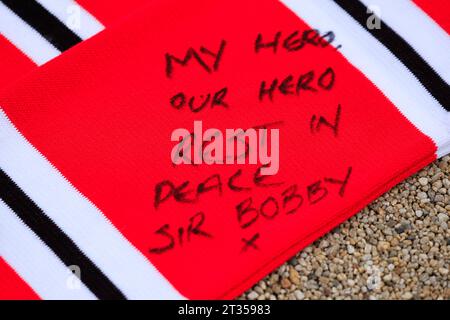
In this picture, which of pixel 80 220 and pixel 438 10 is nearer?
pixel 80 220

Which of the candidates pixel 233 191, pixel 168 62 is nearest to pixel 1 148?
pixel 168 62

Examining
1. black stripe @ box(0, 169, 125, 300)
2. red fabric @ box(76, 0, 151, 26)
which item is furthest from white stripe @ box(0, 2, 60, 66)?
black stripe @ box(0, 169, 125, 300)

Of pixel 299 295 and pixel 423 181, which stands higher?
pixel 423 181

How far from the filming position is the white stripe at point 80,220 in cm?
144

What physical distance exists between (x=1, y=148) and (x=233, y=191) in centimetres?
55

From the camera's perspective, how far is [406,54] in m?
1.72

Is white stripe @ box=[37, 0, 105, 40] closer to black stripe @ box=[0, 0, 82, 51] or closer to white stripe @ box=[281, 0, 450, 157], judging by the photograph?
black stripe @ box=[0, 0, 82, 51]

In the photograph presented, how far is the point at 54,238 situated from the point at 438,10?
1.11 m

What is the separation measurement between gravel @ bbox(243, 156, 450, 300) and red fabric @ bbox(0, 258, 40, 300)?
0.46m

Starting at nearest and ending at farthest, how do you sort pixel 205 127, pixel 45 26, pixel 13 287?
pixel 13 287 < pixel 205 127 < pixel 45 26

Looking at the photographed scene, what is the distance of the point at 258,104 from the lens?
1.63 m

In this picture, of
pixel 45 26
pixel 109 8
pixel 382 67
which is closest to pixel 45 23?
pixel 45 26

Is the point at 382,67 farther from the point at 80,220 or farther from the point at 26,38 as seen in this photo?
the point at 26,38

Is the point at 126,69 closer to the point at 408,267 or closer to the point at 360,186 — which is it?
the point at 360,186
